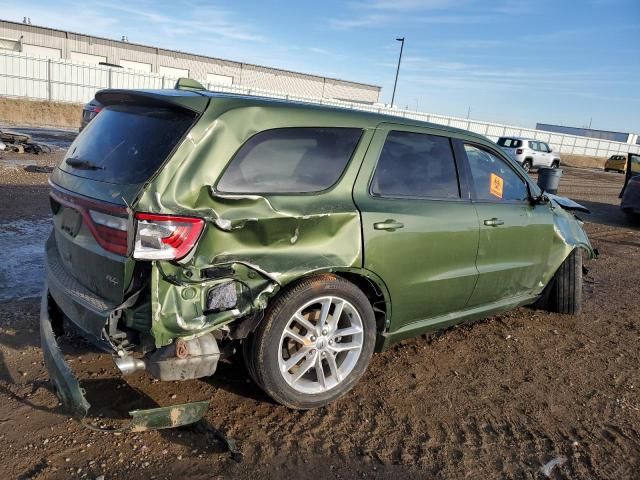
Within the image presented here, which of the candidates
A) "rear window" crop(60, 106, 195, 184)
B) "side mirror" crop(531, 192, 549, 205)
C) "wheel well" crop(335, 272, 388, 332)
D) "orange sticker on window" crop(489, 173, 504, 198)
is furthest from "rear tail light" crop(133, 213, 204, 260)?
"side mirror" crop(531, 192, 549, 205)

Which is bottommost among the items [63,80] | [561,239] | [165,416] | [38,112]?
[38,112]

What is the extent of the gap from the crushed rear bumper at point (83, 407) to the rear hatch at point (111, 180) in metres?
0.38

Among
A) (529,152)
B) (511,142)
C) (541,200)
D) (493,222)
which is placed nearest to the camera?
(493,222)

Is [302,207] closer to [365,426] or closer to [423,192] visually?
[423,192]

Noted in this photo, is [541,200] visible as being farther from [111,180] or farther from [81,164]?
[81,164]

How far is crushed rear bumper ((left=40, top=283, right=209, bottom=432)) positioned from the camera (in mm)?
2422

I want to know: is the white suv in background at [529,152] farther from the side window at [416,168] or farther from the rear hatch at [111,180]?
the rear hatch at [111,180]

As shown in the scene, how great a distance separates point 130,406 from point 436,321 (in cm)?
214

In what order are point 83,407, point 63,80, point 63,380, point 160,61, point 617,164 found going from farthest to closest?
point 160,61, point 617,164, point 63,80, point 63,380, point 83,407

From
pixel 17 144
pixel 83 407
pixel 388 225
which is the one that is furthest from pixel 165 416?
pixel 17 144

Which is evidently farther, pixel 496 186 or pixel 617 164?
pixel 617 164

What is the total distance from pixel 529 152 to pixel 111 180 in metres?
24.3

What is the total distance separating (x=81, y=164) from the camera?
2.96 m

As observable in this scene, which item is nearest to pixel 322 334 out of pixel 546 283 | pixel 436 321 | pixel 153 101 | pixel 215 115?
pixel 436 321
